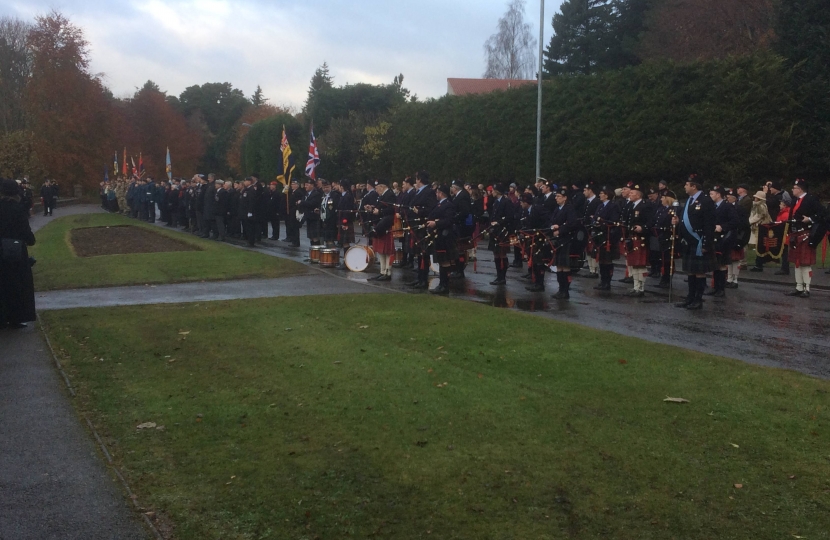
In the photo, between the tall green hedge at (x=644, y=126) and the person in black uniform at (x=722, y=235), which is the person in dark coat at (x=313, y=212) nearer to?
the tall green hedge at (x=644, y=126)

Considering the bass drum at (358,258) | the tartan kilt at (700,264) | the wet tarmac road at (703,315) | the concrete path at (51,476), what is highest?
the tartan kilt at (700,264)

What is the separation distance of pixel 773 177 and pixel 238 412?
75.7 ft

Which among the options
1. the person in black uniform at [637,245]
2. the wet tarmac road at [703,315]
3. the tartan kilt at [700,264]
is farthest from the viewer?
the person in black uniform at [637,245]

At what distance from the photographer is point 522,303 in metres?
13.9

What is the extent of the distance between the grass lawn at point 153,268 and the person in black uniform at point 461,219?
3.23 m

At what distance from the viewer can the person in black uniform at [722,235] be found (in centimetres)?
1414

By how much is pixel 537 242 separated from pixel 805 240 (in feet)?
15.1

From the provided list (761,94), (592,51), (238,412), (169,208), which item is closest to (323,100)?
(592,51)

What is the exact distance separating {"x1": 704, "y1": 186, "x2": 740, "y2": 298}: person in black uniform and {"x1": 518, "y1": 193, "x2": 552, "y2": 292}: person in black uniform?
113 inches

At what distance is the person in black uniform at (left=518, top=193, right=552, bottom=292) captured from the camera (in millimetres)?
15609

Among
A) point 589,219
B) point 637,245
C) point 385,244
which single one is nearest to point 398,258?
point 385,244

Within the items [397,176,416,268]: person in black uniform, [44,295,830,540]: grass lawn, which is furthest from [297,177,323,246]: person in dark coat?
[44,295,830,540]: grass lawn

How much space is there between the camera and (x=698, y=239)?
1350 cm

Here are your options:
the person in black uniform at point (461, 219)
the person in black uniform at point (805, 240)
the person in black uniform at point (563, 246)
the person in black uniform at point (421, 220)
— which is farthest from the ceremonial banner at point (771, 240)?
the person in black uniform at point (421, 220)
